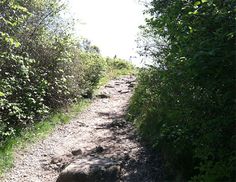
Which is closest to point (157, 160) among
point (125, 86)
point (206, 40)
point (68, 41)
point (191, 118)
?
point (191, 118)

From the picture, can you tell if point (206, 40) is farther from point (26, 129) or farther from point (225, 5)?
point (26, 129)

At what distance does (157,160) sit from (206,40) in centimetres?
386

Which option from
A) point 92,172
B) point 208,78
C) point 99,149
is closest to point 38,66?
point 99,149

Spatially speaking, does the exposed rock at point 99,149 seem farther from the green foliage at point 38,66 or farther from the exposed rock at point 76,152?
the green foliage at point 38,66

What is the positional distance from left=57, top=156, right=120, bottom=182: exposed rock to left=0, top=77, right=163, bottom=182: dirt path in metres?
0.25

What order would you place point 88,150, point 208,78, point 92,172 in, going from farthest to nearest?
point 88,150 → point 92,172 → point 208,78

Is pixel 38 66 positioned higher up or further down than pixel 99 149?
higher up

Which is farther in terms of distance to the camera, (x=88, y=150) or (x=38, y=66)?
(x=38, y=66)

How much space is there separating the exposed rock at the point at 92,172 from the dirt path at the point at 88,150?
9.7 inches

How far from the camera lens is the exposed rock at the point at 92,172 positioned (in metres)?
6.35

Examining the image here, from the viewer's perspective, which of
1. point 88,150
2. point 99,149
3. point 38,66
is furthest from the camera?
point 38,66

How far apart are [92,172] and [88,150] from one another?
1981 mm

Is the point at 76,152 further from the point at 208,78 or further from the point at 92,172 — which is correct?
the point at 208,78

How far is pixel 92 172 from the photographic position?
21.0 feet
